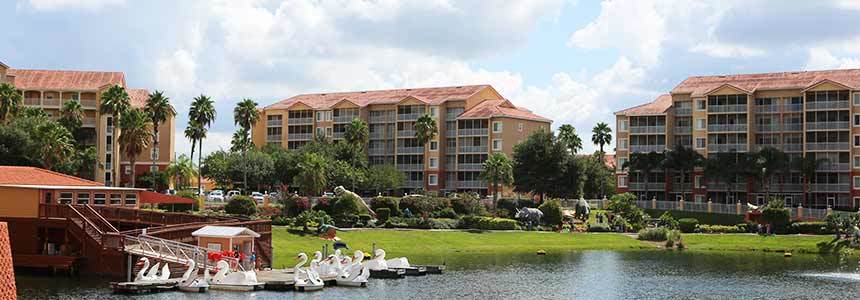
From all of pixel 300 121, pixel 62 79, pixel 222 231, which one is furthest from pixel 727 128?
pixel 222 231

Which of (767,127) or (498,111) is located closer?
(767,127)

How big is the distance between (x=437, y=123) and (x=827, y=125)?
49676 millimetres

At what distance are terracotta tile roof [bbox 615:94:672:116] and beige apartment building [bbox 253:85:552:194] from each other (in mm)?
12684

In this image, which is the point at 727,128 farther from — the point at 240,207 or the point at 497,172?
the point at 240,207

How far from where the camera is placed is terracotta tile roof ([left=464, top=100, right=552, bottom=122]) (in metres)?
139

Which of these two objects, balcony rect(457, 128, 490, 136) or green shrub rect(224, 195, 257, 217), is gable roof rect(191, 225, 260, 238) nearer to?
green shrub rect(224, 195, 257, 217)

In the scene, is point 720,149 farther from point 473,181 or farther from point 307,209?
point 307,209

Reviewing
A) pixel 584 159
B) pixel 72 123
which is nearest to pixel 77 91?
pixel 72 123

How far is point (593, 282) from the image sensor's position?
58125 millimetres

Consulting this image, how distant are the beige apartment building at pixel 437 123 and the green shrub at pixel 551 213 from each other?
118ft

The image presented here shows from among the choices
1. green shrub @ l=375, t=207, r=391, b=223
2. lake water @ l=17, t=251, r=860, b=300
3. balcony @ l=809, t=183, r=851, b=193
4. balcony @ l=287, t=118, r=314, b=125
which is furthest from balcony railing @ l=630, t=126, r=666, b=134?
lake water @ l=17, t=251, r=860, b=300

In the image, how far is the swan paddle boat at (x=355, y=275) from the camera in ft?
177

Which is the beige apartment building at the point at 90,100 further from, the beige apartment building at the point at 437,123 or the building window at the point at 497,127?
the building window at the point at 497,127

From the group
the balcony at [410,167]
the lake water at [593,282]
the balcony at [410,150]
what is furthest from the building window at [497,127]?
the lake water at [593,282]
